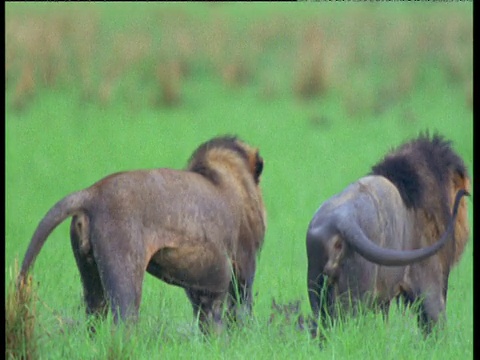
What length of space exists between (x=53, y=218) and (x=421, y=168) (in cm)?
118

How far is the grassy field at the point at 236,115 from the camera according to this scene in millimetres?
4621

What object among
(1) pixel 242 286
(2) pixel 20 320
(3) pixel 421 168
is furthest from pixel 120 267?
(3) pixel 421 168

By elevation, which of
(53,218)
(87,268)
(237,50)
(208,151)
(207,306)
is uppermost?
(237,50)

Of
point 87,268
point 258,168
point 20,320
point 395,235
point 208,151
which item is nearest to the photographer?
point 20,320

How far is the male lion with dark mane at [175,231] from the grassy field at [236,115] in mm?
81

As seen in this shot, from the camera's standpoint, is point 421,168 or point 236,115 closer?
point 421,168

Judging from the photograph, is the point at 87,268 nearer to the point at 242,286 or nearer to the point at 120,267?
the point at 120,267

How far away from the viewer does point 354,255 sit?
4.74m

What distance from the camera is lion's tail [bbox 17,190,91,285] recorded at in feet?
15.0

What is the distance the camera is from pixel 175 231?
4766 millimetres

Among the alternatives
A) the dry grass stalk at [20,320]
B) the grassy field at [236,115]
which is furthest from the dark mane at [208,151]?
the dry grass stalk at [20,320]

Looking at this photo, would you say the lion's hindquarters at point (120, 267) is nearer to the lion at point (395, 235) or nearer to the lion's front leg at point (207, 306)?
the lion's front leg at point (207, 306)
